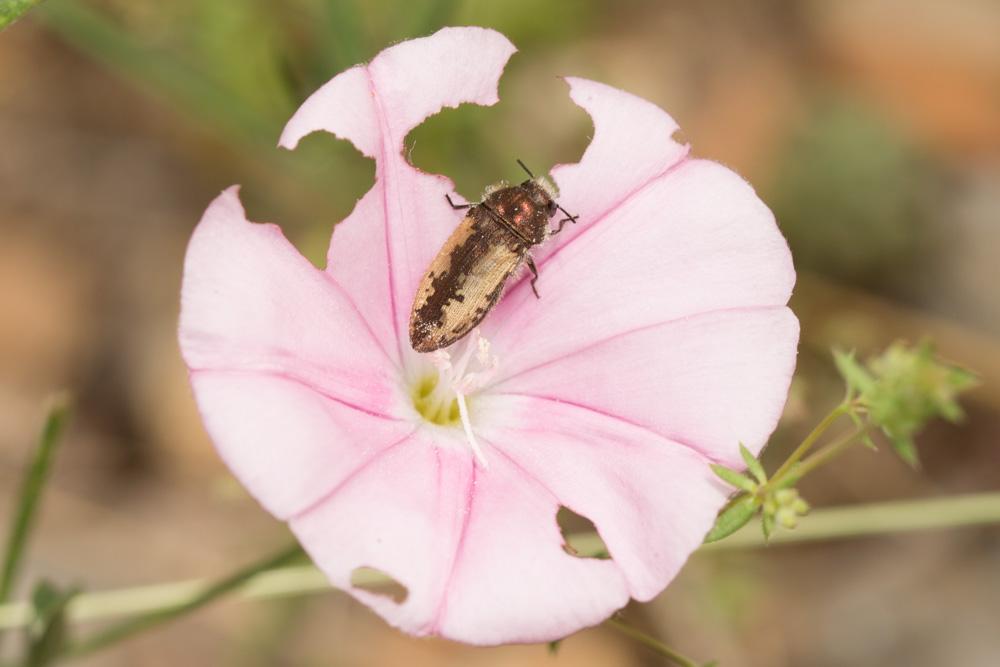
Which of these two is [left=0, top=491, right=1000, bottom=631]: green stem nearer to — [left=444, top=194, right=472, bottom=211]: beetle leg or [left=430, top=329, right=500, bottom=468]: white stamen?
[left=430, top=329, right=500, bottom=468]: white stamen

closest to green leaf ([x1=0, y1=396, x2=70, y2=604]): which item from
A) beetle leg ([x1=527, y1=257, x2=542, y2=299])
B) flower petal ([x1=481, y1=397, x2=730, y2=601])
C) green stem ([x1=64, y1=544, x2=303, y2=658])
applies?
green stem ([x1=64, y1=544, x2=303, y2=658])

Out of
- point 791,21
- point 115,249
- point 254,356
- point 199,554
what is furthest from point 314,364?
point 791,21

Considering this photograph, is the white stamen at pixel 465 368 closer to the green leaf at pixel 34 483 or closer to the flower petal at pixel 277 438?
the flower petal at pixel 277 438

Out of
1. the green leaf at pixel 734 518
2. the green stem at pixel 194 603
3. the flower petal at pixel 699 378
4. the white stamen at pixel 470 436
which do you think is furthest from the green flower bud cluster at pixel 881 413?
the green stem at pixel 194 603

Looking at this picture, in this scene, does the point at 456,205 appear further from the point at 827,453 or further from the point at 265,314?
the point at 827,453

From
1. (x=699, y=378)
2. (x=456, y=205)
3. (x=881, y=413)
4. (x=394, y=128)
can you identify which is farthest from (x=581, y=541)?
(x=394, y=128)
